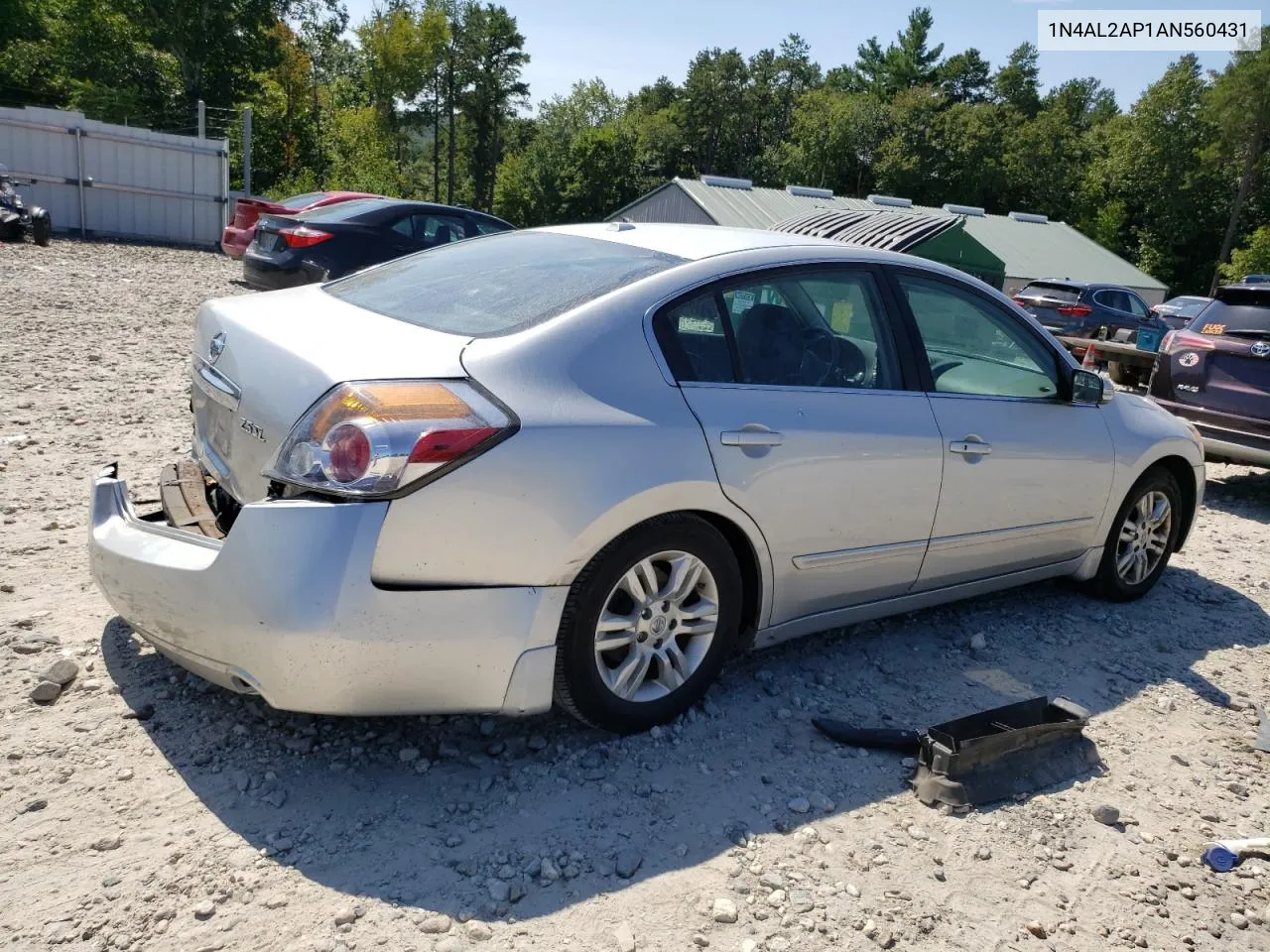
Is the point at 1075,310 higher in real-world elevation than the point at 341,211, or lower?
lower

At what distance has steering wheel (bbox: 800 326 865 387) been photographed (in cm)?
355

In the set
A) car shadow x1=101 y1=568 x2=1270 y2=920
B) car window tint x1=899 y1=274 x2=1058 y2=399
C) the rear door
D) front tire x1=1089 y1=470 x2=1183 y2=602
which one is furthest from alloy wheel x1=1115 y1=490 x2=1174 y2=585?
the rear door

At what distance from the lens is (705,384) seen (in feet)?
10.4

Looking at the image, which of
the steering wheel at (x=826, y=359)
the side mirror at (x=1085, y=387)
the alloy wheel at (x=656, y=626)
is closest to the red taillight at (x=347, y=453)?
the alloy wheel at (x=656, y=626)

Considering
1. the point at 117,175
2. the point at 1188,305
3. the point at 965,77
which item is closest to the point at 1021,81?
the point at 965,77

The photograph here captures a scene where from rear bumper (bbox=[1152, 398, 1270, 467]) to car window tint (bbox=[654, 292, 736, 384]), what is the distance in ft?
17.5

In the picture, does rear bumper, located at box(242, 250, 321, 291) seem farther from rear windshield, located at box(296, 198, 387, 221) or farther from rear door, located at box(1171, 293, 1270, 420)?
rear door, located at box(1171, 293, 1270, 420)

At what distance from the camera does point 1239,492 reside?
805 cm

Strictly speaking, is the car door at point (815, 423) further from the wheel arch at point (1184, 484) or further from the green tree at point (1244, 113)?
the green tree at point (1244, 113)

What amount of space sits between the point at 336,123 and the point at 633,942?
6140cm

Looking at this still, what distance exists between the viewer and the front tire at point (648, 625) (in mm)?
2918

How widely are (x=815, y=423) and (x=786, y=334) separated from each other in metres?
0.36

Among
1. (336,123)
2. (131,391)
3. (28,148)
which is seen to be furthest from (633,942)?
(336,123)

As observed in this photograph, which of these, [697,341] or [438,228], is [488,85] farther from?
[697,341]
